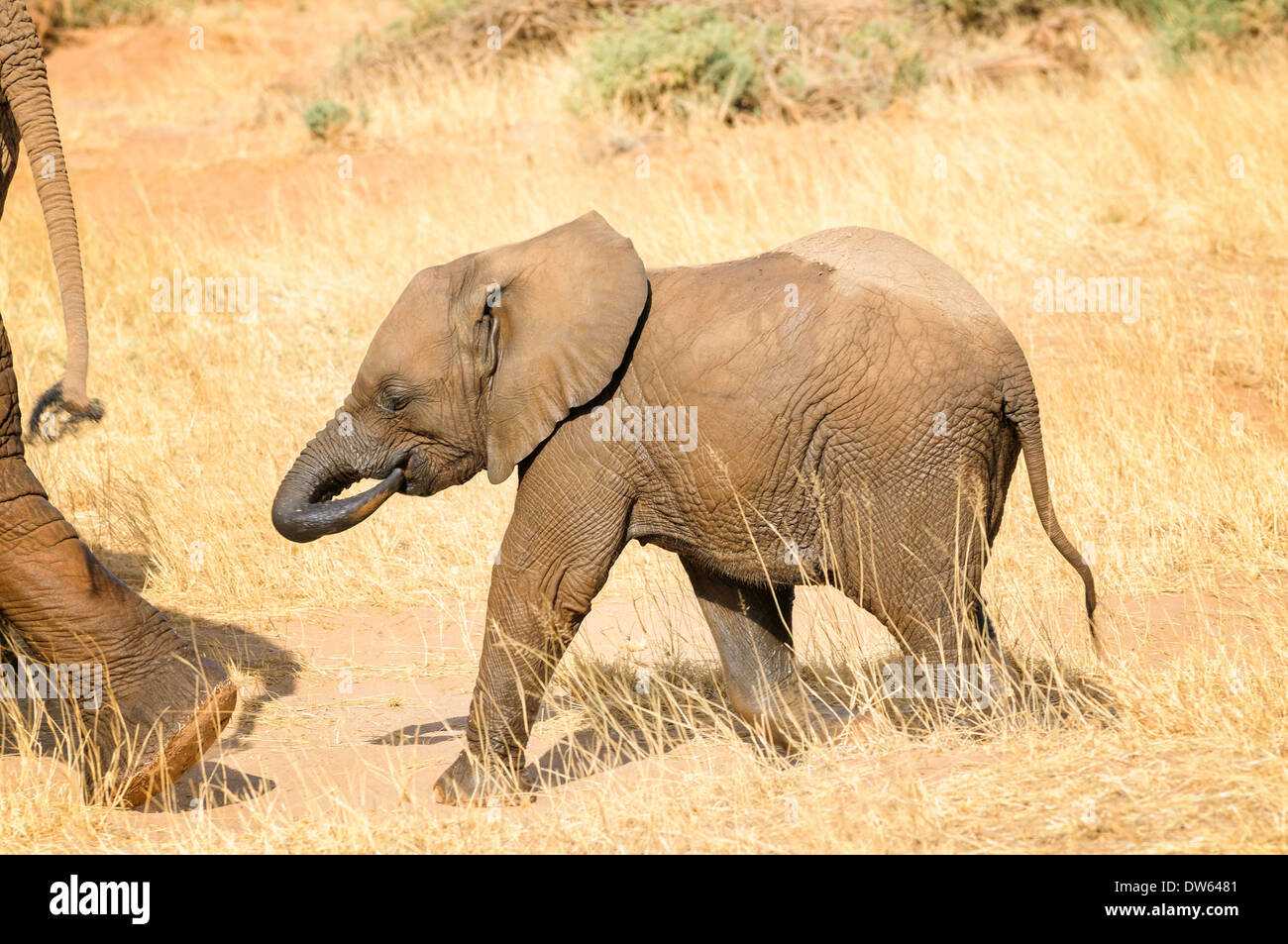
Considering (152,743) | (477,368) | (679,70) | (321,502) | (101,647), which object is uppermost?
(679,70)

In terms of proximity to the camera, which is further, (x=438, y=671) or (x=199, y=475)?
(x=199, y=475)

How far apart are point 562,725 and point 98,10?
68.9 ft

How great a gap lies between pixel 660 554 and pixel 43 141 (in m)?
3.74

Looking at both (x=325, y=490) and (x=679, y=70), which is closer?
(x=325, y=490)

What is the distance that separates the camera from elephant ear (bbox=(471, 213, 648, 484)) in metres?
5.02

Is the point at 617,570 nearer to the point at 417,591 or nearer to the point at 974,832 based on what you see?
the point at 417,591

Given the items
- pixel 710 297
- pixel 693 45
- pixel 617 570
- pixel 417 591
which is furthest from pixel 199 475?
pixel 693 45

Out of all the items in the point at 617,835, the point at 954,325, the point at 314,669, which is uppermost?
the point at 954,325

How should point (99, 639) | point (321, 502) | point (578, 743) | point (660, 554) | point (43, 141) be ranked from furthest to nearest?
point (660, 554) < point (578, 743) < point (43, 141) < point (321, 502) < point (99, 639)

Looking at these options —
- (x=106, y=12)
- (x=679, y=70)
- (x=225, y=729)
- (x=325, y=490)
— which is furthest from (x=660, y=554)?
(x=106, y=12)

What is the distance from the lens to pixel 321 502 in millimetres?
5328

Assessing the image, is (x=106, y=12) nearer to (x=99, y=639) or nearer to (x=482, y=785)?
(x=99, y=639)

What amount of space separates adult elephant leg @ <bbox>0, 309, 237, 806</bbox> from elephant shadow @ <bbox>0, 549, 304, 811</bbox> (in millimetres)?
141

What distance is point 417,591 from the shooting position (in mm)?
7820
